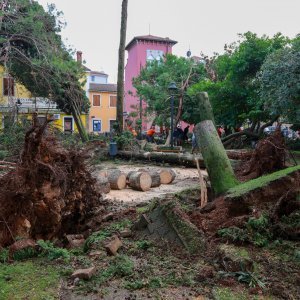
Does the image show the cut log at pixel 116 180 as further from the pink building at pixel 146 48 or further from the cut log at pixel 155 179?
the pink building at pixel 146 48

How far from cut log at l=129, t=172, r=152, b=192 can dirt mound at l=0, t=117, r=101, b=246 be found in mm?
3426

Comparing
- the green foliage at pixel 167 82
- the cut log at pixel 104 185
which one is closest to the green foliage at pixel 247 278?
the cut log at pixel 104 185

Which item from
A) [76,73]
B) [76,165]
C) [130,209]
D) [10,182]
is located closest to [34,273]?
[10,182]

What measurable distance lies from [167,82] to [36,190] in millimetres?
20990

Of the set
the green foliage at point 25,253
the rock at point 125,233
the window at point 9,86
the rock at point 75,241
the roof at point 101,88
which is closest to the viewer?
the green foliage at point 25,253

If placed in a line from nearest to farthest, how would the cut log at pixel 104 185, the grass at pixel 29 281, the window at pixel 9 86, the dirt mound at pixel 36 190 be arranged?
1. the grass at pixel 29 281
2. the dirt mound at pixel 36 190
3. the cut log at pixel 104 185
4. the window at pixel 9 86

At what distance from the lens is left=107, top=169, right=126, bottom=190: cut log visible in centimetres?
891

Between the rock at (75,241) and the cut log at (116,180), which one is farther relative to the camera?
the cut log at (116,180)

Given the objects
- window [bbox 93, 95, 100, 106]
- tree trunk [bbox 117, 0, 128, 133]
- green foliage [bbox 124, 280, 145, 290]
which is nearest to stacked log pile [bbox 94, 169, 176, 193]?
green foliage [bbox 124, 280, 145, 290]

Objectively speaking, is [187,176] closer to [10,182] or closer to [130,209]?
[130,209]

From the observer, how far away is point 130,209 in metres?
6.32

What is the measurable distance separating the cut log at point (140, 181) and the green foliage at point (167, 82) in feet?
48.6

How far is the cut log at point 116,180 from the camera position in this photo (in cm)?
891

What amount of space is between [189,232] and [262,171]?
394 centimetres
